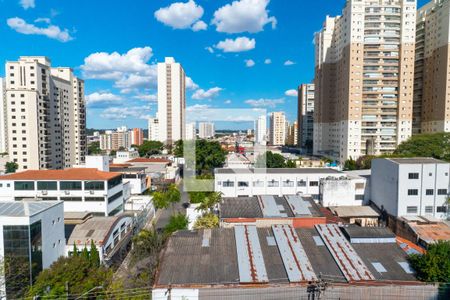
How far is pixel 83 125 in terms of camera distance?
173 ft

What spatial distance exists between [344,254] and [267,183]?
38.7ft

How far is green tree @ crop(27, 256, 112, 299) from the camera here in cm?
926

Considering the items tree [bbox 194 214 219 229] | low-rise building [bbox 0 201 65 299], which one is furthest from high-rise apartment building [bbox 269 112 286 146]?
low-rise building [bbox 0 201 65 299]

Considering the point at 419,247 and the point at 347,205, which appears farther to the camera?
the point at 347,205

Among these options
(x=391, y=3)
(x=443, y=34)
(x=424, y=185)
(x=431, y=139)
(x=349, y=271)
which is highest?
(x=391, y=3)

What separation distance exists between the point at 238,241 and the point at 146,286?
3.99 meters

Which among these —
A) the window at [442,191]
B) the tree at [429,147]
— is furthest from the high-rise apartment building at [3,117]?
the window at [442,191]

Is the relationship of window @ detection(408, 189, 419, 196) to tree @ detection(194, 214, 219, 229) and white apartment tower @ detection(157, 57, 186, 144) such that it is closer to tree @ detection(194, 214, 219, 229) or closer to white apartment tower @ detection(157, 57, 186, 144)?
tree @ detection(194, 214, 219, 229)

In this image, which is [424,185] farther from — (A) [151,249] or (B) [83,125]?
(B) [83,125]

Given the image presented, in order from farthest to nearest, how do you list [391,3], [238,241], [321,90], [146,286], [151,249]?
[321,90] < [391,3] < [151,249] < [238,241] < [146,286]

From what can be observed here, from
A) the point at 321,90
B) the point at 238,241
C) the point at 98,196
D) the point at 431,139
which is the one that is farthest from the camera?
the point at 321,90

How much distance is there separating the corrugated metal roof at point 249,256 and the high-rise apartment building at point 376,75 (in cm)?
→ 3203

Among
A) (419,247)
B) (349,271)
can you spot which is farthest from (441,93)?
(349,271)

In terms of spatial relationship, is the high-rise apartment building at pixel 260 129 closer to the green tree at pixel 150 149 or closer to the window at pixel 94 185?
the window at pixel 94 185
